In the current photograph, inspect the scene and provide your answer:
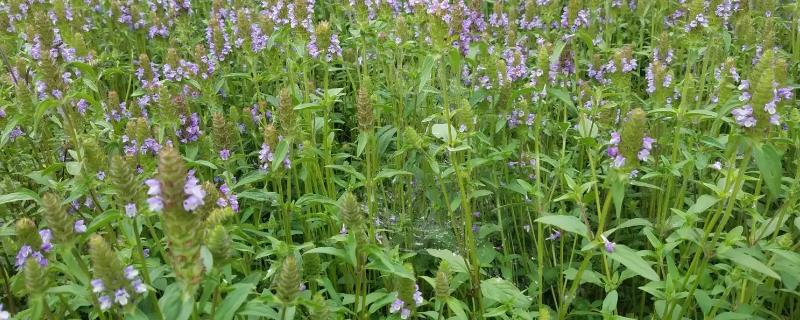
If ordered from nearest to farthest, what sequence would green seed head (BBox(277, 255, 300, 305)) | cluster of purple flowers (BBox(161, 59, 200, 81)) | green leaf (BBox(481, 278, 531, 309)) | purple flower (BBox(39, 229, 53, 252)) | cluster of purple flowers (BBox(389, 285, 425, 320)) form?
green seed head (BBox(277, 255, 300, 305))
purple flower (BBox(39, 229, 53, 252))
cluster of purple flowers (BBox(389, 285, 425, 320))
green leaf (BBox(481, 278, 531, 309))
cluster of purple flowers (BBox(161, 59, 200, 81))

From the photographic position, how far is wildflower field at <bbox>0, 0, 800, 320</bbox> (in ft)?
8.47

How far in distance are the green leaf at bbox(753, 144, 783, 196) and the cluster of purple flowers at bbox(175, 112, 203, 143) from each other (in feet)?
9.87

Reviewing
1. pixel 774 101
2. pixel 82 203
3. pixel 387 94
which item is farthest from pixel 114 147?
pixel 774 101

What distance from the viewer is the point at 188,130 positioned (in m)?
4.16

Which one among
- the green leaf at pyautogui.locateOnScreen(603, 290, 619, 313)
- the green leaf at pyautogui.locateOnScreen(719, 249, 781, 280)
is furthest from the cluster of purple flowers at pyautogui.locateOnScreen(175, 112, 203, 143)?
the green leaf at pyautogui.locateOnScreen(719, 249, 781, 280)

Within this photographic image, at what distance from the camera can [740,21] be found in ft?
16.2

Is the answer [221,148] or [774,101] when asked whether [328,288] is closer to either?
[221,148]

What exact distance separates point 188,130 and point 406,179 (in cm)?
139

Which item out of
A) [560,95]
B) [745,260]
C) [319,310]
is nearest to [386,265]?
[319,310]

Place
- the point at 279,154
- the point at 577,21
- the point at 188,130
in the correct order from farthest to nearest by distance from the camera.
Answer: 1. the point at 577,21
2. the point at 188,130
3. the point at 279,154

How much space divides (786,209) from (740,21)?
215cm

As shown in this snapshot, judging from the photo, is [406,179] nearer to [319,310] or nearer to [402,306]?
[402,306]

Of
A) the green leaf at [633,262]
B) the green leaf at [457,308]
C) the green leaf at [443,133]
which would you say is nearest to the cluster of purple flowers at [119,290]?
the green leaf at [457,308]

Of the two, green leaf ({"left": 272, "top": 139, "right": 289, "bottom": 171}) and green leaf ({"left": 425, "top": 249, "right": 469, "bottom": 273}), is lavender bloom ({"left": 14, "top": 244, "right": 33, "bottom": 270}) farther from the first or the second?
green leaf ({"left": 425, "top": 249, "right": 469, "bottom": 273})
